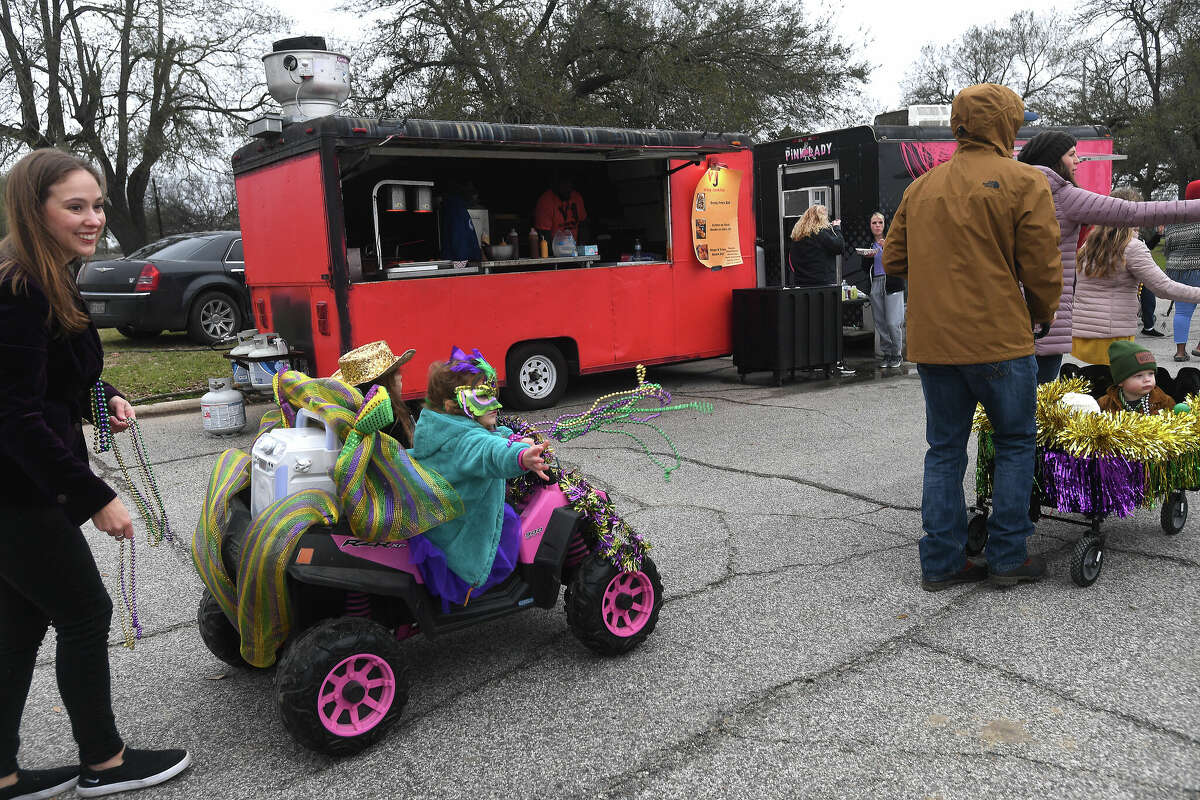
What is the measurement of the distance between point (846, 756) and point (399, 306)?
6181 millimetres

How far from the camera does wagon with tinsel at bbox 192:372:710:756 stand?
9.13ft

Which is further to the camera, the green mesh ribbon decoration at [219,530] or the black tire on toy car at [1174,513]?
the black tire on toy car at [1174,513]

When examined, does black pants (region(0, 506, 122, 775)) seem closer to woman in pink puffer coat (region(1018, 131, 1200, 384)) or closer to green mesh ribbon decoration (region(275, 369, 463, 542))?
green mesh ribbon decoration (region(275, 369, 463, 542))

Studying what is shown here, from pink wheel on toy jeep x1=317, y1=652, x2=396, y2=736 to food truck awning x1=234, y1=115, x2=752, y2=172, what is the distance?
5.52m

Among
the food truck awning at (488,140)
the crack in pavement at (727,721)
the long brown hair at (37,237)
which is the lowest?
the crack in pavement at (727,721)

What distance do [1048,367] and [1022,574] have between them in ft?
3.64

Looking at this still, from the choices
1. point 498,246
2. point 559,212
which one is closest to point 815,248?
point 559,212

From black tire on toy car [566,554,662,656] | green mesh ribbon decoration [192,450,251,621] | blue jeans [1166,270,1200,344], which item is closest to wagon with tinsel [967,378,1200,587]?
black tire on toy car [566,554,662,656]

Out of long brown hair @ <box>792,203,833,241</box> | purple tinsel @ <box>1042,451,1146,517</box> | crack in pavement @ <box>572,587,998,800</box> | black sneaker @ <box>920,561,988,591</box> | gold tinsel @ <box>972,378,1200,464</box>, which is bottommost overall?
crack in pavement @ <box>572,587,998,800</box>

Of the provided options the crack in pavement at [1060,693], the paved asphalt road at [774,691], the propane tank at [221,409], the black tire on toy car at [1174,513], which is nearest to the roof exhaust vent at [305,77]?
the propane tank at [221,409]

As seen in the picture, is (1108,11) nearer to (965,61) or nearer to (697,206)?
(965,61)

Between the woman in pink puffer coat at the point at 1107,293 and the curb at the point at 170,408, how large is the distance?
25.6ft

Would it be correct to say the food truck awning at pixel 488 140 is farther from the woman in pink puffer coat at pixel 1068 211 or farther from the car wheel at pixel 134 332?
the car wheel at pixel 134 332

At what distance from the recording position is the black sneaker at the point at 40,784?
8.66 feet
